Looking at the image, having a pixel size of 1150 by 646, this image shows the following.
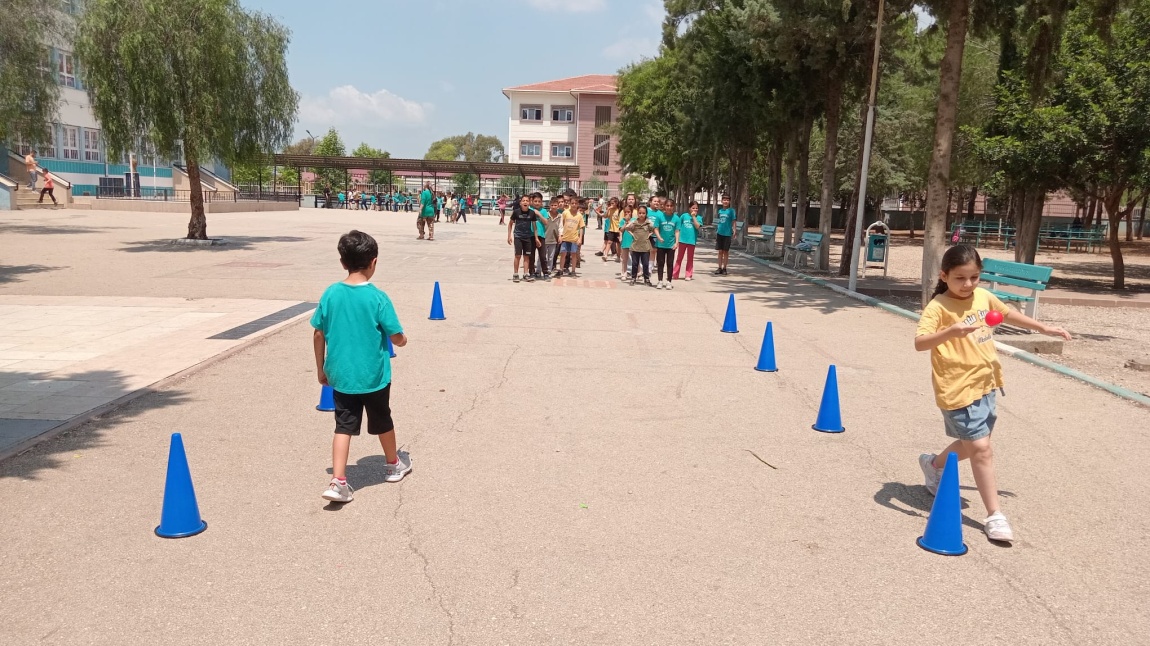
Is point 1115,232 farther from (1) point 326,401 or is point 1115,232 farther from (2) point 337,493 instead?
(2) point 337,493

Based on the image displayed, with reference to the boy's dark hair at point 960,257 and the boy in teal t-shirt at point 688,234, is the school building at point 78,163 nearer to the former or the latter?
the boy in teal t-shirt at point 688,234

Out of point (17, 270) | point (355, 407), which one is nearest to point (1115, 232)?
point (355, 407)

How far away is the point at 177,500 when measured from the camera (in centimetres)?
422

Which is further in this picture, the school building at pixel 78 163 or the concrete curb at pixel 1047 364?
the school building at pixel 78 163

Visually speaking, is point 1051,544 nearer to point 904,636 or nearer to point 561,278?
point 904,636

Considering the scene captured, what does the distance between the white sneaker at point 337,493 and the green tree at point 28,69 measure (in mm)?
18611

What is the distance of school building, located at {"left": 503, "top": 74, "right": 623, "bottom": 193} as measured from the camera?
3270 inches

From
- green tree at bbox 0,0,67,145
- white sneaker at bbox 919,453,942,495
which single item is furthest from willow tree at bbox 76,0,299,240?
white sneaker at bbox 919,453,942,495

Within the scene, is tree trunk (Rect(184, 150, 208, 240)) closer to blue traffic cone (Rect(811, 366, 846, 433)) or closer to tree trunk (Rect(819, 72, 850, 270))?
tree trunk (Rect(819, 72, 850, 270))

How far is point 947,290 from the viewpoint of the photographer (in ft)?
15.5

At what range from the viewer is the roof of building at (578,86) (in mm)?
82250

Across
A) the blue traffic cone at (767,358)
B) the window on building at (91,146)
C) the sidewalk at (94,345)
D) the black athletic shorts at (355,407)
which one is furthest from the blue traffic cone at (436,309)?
the window on building at (91,146)

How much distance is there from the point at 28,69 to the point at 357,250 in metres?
19.6

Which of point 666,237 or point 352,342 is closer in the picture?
point 352,342
